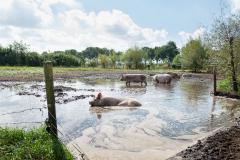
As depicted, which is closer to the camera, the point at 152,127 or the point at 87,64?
the point at 152,127

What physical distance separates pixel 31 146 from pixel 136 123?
256 inches

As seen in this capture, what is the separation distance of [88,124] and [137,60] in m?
78.8

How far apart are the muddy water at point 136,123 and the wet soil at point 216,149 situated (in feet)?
2.73

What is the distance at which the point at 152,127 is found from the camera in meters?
13.6

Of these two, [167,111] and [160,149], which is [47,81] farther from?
[167,111]

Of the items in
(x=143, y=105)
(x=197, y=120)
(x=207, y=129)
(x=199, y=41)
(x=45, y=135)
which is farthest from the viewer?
(x=199, y=41)

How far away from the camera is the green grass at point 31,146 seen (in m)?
8.20

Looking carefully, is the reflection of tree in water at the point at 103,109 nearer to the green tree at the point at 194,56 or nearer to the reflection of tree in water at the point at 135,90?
the reflection of tree in water at the point at 135,90

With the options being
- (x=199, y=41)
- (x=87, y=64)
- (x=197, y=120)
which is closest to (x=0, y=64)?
(x=87, y=64)

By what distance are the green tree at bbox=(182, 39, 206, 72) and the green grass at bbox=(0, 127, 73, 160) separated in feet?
186

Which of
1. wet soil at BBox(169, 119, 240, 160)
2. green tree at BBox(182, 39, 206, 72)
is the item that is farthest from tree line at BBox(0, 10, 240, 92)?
wet soil at BBox(169, 119, 240, 160)

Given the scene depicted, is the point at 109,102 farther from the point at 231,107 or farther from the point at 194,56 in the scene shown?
the point at 194,56

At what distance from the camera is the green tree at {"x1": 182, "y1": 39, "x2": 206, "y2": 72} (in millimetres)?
63906

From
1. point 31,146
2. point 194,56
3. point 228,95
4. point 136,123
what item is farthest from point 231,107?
point 194,56
